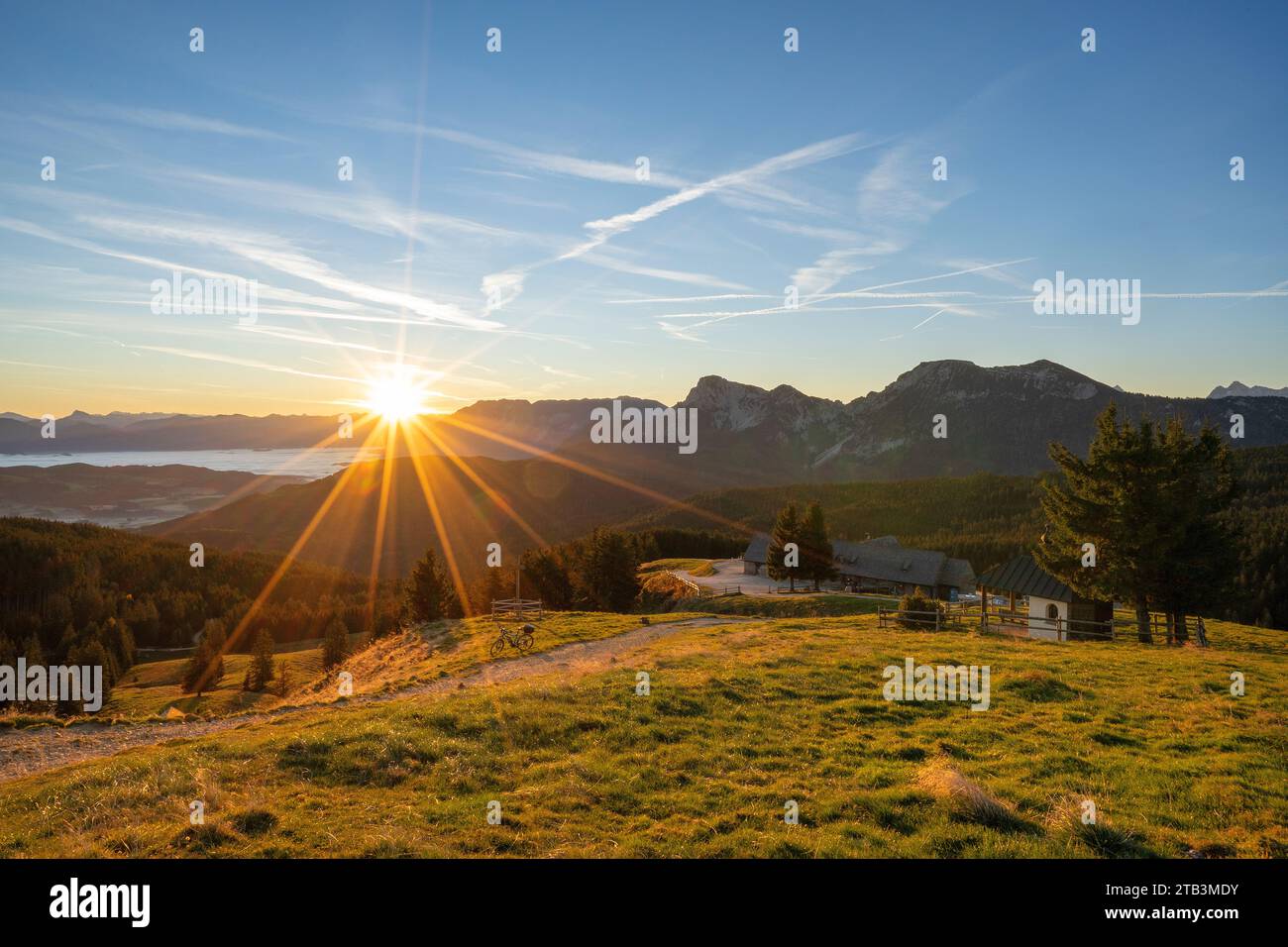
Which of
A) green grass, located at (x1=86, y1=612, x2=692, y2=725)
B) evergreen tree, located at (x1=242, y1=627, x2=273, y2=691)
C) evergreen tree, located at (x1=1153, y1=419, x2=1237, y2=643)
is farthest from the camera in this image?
evergreen tree, located at (x1=242, y1=627, x2=273, y2=691)

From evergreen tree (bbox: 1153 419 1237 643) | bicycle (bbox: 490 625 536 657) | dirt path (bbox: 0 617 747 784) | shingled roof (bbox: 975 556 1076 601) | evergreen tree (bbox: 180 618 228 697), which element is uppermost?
evergreen tree (bbox: 1153 419 1237 643)

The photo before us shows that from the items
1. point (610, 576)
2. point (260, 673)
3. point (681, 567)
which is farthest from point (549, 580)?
point (260, 673)

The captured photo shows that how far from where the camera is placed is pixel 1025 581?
136 ft

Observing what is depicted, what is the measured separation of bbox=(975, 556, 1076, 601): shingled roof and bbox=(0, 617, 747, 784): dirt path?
89.0 feet

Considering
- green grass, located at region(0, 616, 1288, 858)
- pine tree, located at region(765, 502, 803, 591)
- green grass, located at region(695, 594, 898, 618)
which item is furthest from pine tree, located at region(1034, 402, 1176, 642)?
pine tree, located at region(765, 502, 803, 591)

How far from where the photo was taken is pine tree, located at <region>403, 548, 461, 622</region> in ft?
207

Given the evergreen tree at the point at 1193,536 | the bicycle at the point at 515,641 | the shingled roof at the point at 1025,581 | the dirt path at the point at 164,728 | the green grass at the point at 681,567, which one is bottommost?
the green grass at the point at 681,567

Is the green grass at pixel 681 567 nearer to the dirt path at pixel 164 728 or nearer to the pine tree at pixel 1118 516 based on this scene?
the pine tree at pixel 1118 516

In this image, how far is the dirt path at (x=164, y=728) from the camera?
60.8 ft

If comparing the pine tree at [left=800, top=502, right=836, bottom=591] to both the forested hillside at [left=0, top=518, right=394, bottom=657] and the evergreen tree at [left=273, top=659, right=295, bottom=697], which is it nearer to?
the evergreen tree at [left=273, top=659, right=295, bottom=697]

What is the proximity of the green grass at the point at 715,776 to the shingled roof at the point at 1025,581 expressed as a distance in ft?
52.8

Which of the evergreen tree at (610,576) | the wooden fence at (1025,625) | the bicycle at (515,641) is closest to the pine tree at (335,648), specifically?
the evergreen tree at (610,576)

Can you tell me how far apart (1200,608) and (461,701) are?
3775 cm
